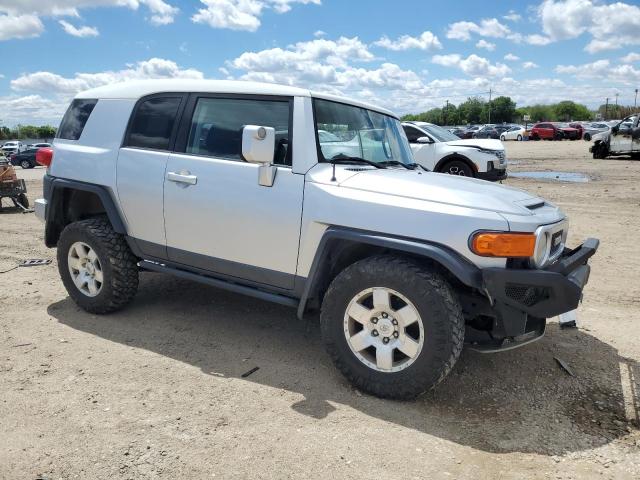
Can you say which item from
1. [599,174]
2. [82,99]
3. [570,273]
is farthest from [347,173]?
[599,174]

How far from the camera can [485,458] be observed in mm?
2742

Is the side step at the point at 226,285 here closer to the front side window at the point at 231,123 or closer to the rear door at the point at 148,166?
the rear door at the point at 148,166

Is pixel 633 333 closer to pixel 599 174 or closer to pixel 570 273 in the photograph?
pixel 570 273

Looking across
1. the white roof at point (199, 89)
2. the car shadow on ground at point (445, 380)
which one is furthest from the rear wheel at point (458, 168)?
the car shadow on ground at point (445, 380)

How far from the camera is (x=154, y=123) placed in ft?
13.9

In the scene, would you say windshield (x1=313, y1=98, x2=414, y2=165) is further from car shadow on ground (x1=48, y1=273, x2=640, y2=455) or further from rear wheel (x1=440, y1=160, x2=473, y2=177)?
rear wheel (x1=440, y1=160, x2=473, y2=177)

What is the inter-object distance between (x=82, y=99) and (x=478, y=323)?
12.7 feet

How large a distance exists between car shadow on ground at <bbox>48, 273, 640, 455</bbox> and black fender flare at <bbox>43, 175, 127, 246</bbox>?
0.84m

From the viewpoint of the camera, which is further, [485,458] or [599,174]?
[599,174]

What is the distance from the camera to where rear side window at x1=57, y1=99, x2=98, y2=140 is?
4.64 m

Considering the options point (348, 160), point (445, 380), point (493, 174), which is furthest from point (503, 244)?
point (493, 174)

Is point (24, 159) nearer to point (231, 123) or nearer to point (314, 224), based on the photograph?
point (231, 123)

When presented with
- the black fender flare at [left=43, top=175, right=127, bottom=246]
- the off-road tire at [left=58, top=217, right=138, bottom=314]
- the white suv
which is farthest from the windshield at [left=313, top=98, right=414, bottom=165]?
the off-road tire at [left=58, top=217, right=138, bottom=314]

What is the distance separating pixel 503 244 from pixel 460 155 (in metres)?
9.07
